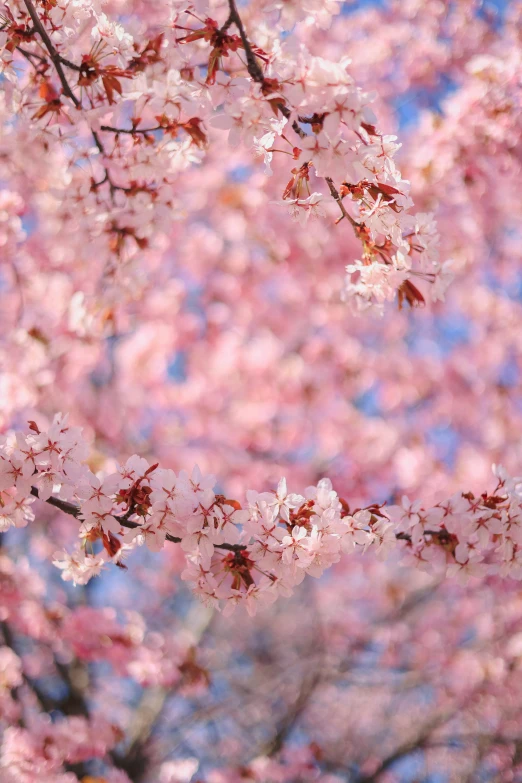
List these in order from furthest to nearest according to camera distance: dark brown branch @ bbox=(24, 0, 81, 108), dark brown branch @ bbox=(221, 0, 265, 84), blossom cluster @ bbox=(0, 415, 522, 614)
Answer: dark brown branch @ bbox=(24, 0, 81, 108) < blossom cluster @ bbox=(0, 415, 522, 614) < dark brown branch @ bbox=(221, 0, 265, 84)

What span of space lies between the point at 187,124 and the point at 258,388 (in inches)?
196

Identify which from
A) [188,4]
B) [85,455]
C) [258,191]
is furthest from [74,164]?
[258,191]

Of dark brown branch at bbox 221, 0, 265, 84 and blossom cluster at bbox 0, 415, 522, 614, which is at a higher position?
dark brown branch at bbox 221, 0, 265, 84

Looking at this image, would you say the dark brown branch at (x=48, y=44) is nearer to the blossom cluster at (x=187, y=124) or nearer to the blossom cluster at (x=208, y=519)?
the blossom cluster at (x=187, y=124)

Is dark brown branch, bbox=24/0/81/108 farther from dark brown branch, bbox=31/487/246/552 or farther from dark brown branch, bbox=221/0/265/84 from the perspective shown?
dark brown branch, bbox=31/487/246/552

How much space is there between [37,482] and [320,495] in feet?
2.98

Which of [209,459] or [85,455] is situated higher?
[209,459]

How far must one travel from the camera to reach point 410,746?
4430 millimetres

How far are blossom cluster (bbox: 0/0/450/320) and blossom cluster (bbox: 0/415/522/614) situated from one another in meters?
0.83

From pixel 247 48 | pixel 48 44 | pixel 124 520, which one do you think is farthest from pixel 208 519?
pixel 48 44

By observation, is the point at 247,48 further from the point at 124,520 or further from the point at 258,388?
the point at 258,388

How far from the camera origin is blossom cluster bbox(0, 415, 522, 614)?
188 centimetres

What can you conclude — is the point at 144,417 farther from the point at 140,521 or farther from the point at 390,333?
the point at 140,521

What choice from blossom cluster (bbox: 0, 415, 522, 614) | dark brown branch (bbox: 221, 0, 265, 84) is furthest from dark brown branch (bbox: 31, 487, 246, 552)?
dark brown branch (bbox: 221, 0, 265, 84)
